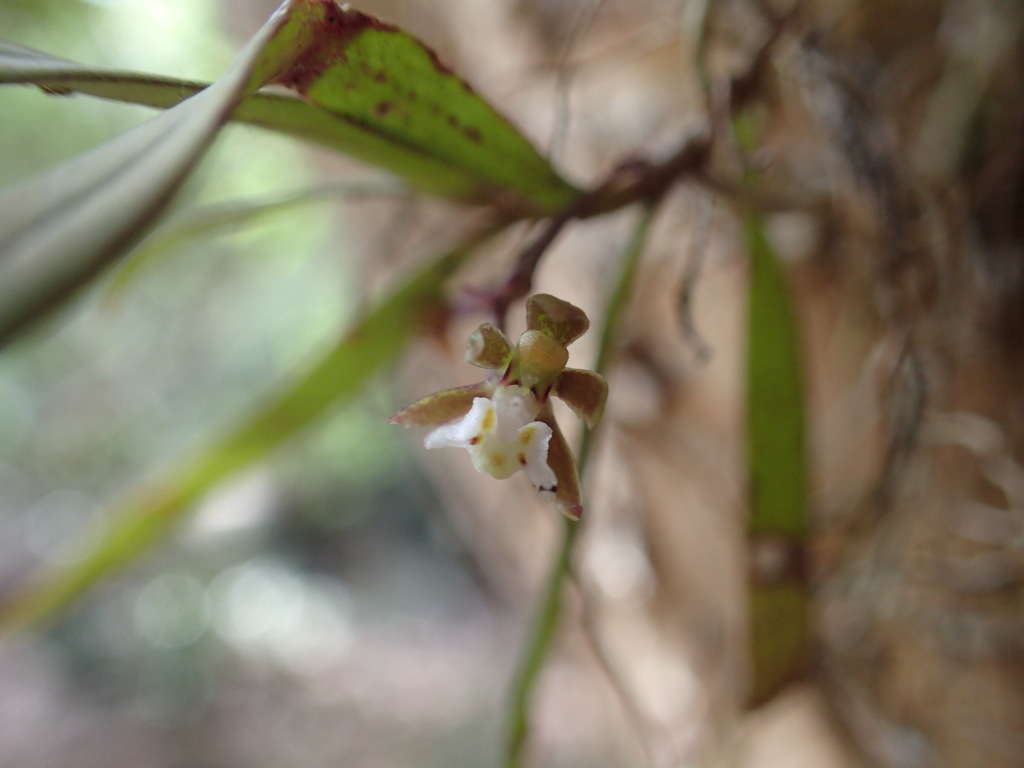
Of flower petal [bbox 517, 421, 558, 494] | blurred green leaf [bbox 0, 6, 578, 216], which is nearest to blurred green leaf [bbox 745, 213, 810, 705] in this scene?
blurred green leaf [bbox 0, 6, 578, 216]

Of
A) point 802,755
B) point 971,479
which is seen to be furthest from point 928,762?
point 971,479

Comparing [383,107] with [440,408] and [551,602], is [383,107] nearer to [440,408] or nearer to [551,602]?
[440,408]

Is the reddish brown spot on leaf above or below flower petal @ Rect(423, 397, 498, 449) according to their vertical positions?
above

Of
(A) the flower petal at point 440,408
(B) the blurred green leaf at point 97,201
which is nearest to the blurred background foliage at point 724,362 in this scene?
(B) the blurred green leaf at point 97,201

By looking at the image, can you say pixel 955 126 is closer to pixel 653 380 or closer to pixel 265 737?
pixel 653 380

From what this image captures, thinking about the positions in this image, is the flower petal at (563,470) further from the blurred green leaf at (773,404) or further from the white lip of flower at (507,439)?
the blurred green leaf at (773,404)

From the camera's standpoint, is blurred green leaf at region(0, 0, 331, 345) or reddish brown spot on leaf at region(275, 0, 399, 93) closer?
blurred green leaf at region(0, 0, 331, 345)

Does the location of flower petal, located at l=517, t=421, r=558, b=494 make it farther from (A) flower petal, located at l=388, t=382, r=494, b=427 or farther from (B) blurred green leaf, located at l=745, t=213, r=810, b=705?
(B) blurred green leaf, located at l=745, t=213, r=810, b=705
